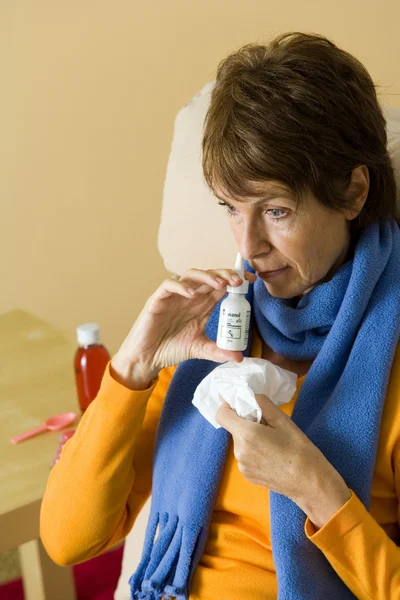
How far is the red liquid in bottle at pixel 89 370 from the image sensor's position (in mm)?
1592

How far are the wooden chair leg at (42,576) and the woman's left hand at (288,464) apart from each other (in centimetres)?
72

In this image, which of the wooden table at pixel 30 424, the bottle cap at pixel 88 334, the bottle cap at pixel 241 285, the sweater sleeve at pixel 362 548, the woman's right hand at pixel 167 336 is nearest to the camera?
the sweater sleeve at pixel 362 548

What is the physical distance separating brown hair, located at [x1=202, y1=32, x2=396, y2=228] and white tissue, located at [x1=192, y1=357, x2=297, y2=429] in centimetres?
24

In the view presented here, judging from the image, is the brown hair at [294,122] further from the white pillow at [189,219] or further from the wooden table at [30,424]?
the wooden table at [30,424]

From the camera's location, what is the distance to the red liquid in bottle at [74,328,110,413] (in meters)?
1.59

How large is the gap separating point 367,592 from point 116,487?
0.42m

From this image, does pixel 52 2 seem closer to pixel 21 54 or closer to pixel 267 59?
pixel 21 54

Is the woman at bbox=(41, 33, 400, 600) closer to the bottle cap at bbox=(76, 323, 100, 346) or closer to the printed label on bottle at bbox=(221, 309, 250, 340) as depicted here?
the printed label on bottle at bbox=(221, 309, 250, 340)

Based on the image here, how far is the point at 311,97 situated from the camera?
108 cm

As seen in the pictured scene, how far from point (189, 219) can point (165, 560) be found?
620mm

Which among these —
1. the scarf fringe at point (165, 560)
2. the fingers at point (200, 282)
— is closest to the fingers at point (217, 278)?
the fingers at point (200, 282)

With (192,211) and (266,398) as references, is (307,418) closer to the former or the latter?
(266,398)

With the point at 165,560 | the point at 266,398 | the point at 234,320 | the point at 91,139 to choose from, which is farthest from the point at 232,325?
the point at 91,139

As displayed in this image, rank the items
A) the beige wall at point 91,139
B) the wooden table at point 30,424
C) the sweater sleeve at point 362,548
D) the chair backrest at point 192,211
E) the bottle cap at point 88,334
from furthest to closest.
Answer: the beige wall at point 91,139
the bottle cap at point 88,334
the chair backrest at point 192,211
the wooden table at point 30,424
the sweater sleeve at point 362,548
